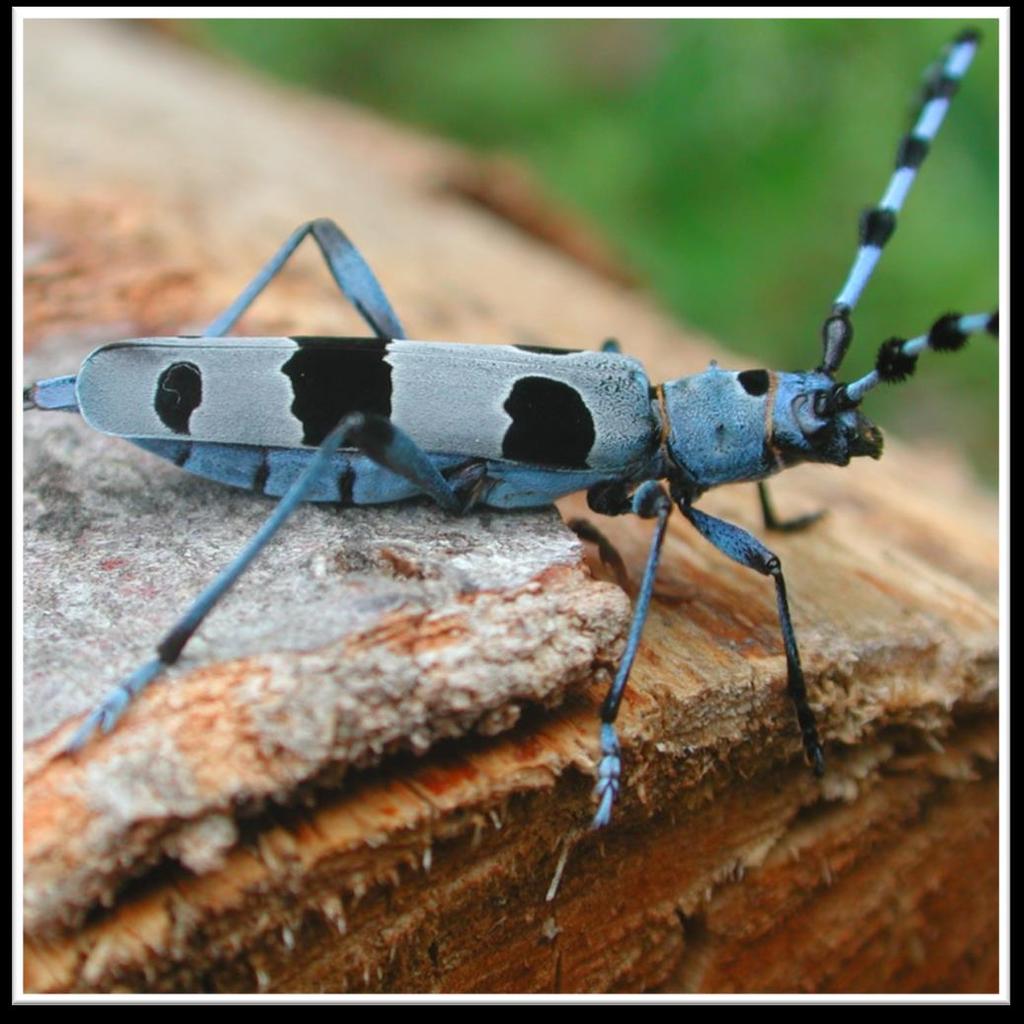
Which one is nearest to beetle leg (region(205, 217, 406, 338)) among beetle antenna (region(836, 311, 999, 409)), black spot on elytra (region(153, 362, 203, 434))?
black spot on elytra (region(153, 362, 203, 434))

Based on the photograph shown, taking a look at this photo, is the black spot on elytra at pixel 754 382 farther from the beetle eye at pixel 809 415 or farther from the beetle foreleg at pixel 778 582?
the beetle foreleg at pixel 778 582

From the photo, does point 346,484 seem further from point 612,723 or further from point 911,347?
point 911,347

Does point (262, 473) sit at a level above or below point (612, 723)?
above

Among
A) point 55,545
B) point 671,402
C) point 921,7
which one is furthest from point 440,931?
point 921,7

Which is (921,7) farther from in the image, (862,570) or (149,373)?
(149,373)

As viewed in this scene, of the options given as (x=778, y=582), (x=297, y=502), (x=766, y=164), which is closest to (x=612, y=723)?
(x=778, y=582)

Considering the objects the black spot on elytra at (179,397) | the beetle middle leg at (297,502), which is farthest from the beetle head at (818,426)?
the black spot on elytra at (179,397)
